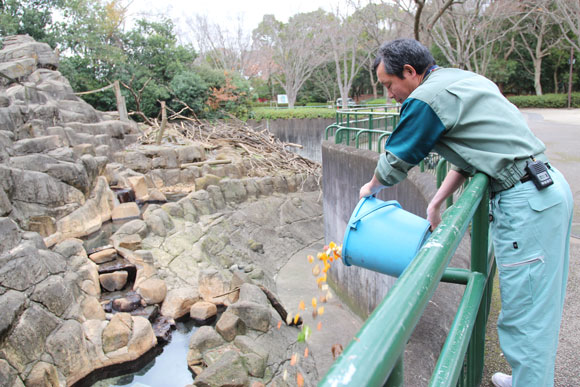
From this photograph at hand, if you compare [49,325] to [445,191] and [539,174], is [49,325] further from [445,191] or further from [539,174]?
[539,174]

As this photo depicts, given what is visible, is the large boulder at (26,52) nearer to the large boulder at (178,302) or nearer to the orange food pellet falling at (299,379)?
the large boulder at (178,302)

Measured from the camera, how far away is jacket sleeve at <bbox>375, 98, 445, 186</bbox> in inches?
68.8

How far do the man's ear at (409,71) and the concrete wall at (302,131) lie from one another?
18871 millimetres

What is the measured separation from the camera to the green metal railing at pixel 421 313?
69 centimetres

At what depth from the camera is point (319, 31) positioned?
30.4 metres

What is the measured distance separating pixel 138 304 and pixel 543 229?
8.29 m

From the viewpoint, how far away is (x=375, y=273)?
23.1ft

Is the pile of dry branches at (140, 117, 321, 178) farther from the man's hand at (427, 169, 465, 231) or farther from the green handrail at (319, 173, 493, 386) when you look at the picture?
the green handrail at (319, 173, 493, 386)

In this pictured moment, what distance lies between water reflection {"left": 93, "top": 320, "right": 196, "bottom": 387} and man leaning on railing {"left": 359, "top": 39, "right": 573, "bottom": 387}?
19.6 feet


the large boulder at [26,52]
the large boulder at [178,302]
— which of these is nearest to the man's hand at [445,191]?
the large boulder at [178,302]

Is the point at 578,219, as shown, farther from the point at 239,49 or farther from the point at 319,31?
the point at 239,49

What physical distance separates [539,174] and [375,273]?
5.49 metres

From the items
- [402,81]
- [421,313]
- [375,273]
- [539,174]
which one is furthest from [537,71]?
[421,313]

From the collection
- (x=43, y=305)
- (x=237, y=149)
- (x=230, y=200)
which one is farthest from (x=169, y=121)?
(x=43, y=305)
